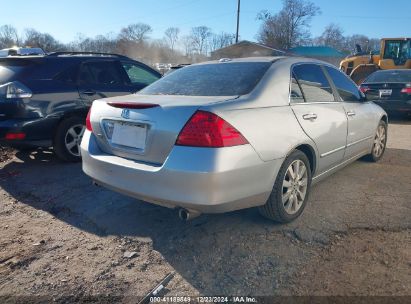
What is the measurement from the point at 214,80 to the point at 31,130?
2.84 metres

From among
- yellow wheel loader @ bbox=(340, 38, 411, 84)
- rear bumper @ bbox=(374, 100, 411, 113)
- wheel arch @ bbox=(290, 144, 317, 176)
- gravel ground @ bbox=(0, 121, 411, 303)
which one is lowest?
gravel ground @ bbox=(0, 121, 411, 303)

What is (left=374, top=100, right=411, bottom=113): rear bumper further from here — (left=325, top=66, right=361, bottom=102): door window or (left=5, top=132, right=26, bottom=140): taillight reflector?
(left=5, top=132, right=26, bottom=140): taillight reflector

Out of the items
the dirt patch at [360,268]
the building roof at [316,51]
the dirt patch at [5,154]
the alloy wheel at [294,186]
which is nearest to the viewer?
the dirt patch at [360,268]

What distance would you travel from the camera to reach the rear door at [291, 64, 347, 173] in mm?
3316

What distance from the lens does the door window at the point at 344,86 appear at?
418 centimetres

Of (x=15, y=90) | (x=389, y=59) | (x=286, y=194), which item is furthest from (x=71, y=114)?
(x=389, y=59)

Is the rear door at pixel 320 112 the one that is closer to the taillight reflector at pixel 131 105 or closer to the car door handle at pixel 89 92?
the taillight reflector at pixel 131 105

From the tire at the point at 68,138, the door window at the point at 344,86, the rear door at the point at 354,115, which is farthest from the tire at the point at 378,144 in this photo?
the tire at the point at 68,138

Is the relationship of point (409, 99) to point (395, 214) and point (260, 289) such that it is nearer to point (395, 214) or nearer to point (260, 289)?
point (395, 214)

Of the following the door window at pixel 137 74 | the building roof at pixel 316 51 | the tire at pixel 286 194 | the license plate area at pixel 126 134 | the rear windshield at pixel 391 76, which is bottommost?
the tire at pixel 286 194

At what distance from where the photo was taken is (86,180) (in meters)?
4.54

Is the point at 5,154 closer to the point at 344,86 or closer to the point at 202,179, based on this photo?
the point at 202,179

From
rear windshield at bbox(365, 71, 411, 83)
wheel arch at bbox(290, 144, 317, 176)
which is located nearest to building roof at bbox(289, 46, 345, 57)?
rear windshield at bbox(365, 71, 411, 83)

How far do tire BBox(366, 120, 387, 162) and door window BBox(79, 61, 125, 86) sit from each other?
414 cm
